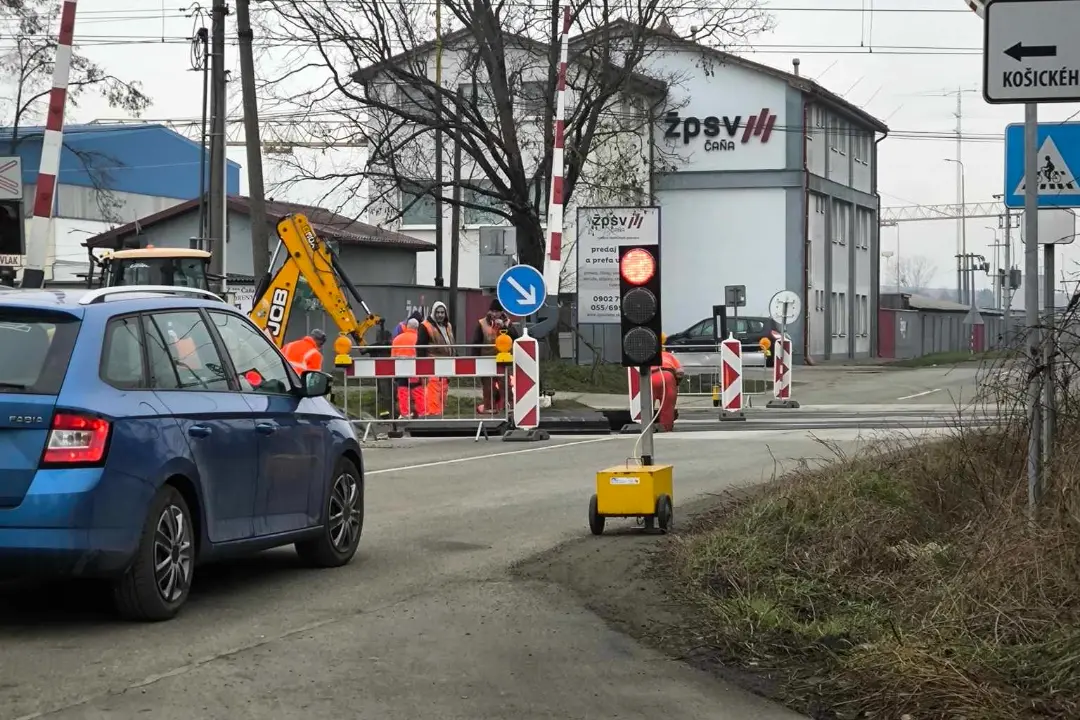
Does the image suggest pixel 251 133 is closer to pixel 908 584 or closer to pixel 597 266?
pixel 597 266

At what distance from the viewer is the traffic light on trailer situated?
10.8 meters

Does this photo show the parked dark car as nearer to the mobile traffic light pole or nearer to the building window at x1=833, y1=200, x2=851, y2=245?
the building window at x1=833, y1=200, x2=851, y2=245

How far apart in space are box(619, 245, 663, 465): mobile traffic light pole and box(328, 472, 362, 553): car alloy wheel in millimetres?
2209

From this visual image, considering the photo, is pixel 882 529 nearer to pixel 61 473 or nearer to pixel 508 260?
pixel 61 473

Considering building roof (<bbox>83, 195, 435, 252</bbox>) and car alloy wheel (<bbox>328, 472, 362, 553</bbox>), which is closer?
car alloy wheel (<bbox>328, 472, 362, 553</bbox>)

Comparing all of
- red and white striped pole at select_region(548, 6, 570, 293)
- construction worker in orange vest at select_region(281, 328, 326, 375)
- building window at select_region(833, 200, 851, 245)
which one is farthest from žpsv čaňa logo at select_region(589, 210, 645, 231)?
building window at select_region(833, 200, 851, 245)

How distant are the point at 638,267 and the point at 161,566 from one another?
450 centimetres

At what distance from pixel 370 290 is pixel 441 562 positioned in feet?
118

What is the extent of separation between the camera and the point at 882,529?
8867 mm

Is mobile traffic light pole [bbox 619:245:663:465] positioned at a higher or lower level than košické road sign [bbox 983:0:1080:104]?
lower

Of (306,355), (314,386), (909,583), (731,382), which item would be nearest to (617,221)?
(731,382)

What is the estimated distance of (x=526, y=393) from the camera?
22047mm

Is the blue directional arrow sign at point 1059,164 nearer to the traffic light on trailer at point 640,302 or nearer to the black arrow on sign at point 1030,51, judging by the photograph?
the black arrow on sign at point 1030,51

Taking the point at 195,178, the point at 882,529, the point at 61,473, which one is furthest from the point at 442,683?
the point at 195,178
